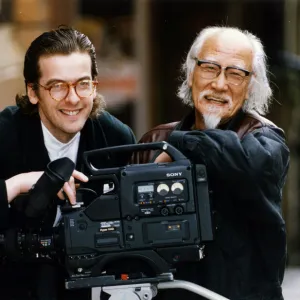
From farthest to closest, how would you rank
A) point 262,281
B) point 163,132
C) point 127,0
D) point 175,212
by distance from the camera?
point 127,0, point 163,132, point 262,281, point 175,212

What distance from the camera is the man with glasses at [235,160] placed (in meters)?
3.41

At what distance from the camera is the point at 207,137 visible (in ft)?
11.2

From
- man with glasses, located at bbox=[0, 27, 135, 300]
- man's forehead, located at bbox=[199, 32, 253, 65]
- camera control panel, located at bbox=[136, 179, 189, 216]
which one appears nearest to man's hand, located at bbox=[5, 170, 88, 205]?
man with glasses, located at bbox=[0, 27, 135, 300]

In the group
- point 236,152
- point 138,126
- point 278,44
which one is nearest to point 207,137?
point 236,152

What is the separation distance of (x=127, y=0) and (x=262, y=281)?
5.59 meters

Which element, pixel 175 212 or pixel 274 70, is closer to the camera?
pixel 175 212

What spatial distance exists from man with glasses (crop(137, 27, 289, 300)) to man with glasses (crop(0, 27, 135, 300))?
243 mm

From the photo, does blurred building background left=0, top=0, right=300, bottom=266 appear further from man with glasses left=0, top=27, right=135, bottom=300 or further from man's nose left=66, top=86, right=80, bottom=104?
man's nose left=66, top=86, right=80, bottom=104

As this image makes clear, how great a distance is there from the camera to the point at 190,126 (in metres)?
3.93

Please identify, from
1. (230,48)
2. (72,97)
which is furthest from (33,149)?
(230,48)

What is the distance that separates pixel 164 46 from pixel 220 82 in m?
5.49

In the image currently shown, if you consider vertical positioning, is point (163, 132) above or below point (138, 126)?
above

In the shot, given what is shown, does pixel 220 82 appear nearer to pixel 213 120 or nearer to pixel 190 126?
pixel 213 120

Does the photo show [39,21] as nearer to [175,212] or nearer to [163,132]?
[163,132]
